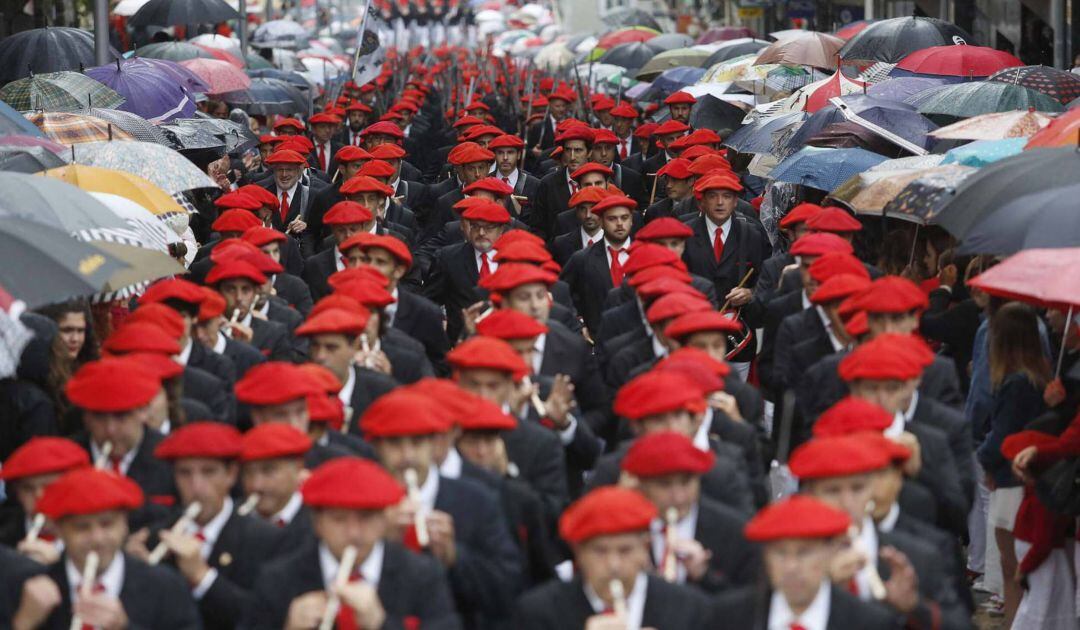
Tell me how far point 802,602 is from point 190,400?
12.8 feet

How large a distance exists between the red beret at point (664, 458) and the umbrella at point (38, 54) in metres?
14.5

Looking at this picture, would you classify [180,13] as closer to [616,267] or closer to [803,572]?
[616,267]

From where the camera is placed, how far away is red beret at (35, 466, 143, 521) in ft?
23.4

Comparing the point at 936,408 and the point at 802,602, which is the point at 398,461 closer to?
the point at 802,602

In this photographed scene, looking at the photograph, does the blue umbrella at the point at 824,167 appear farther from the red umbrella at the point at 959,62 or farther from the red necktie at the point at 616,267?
the red umbrella at the point at 959,62

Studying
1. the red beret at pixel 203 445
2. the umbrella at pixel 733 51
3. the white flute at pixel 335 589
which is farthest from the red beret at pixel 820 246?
the umbrella at pixel 733 51

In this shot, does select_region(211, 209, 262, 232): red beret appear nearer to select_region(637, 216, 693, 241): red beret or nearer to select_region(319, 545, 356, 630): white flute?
select_region(637, 216, 693, 241): red beret

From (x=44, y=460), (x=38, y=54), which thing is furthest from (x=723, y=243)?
(x=38, y=54)

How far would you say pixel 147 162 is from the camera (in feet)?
47.1

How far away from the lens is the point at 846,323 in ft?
34.9

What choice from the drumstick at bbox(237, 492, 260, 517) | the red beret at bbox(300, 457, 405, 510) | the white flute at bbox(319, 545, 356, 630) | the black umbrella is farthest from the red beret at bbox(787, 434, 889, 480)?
the black umbrella

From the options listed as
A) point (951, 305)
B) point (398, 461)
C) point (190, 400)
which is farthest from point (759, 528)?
point (951, 305)

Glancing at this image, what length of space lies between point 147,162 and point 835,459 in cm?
811

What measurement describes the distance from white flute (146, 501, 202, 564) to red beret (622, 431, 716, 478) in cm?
158
